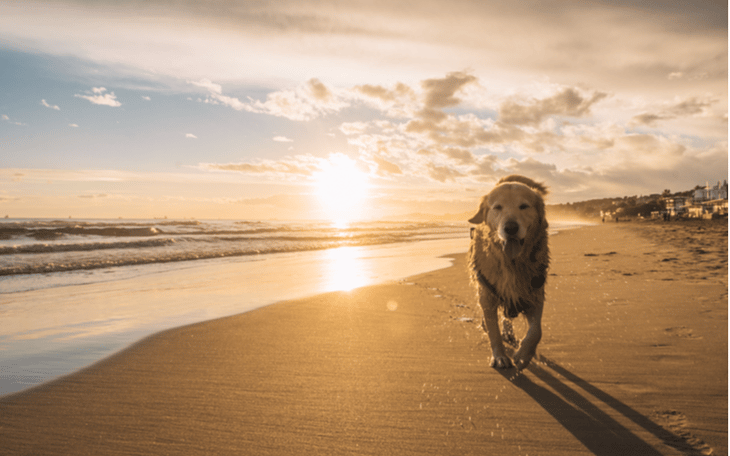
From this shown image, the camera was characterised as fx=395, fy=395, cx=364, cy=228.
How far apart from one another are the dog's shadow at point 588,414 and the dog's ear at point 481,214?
1.33m

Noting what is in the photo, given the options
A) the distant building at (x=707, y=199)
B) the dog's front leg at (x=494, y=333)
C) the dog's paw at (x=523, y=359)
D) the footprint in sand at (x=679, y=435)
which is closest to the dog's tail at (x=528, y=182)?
the dog's front leg at (x=494, y=333)

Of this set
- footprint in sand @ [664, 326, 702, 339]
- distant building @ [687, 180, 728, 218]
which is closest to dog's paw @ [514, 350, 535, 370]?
footprint in sand @ [664, 326, 702, 339]

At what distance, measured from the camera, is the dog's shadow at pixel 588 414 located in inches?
78.9

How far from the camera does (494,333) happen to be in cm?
326

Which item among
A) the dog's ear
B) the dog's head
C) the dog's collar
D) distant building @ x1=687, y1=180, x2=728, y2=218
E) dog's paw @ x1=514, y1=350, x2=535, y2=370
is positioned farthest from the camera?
distant building @ x1=687, y1=180, x2=728, y2=218

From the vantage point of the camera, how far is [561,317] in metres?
4.53

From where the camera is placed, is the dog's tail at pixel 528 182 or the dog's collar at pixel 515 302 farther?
the dog's tail at pixel 528 182

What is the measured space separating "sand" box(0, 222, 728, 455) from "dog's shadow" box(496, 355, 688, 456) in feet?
0.03

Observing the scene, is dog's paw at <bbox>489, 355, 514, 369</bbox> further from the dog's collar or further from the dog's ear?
the dog's ear

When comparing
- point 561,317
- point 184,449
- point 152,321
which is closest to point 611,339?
point 561,317

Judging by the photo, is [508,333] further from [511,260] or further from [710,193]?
[710,193]

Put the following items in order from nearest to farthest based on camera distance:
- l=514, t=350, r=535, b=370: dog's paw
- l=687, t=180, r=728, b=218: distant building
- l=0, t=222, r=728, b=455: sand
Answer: l=0, t=222, r=728, b=455: sand, l=514, t=350, r=535, b=370: dog's paw, l=687, t=180, r=728, b=218: distant building

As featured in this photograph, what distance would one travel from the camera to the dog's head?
3.19 meters

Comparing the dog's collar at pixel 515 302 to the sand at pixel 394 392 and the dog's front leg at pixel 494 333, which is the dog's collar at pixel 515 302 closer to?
the dog's front leg at pixel 494 333
